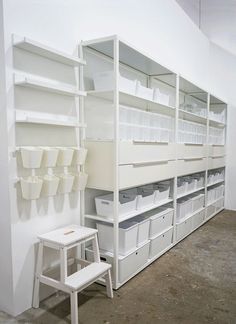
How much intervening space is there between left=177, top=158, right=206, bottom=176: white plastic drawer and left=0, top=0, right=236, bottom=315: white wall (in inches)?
57.1

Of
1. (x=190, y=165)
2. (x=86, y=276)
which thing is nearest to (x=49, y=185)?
(x=86, y=276)

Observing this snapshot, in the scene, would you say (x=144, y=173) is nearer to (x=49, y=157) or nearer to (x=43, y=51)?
(x=49, y=157)

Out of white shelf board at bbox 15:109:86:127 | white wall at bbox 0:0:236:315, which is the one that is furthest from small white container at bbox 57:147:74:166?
white wall at bbox 0:0:236:315

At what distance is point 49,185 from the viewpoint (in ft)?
6.49

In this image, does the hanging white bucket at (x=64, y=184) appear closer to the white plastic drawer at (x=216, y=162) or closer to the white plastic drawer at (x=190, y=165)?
the white plastic drawer at (x=190, y=165)

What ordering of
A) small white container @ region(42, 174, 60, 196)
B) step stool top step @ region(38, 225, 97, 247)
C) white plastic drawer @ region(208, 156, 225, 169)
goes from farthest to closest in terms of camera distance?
white plastic drawer @ region(208, 156, 225, 169), small white container @ region(42, 174, 60, 196), step stool top step @ region(38, 225, 97, 247)

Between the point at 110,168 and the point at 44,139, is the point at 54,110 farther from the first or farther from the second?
the point at 110,168

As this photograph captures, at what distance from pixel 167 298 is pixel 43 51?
2098 millimetres

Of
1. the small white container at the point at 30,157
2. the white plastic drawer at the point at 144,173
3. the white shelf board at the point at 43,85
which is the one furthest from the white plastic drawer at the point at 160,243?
the white shelf board at the point at 43,85

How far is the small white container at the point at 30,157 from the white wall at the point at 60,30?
0.10m

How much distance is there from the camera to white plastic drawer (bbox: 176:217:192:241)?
3.35 m

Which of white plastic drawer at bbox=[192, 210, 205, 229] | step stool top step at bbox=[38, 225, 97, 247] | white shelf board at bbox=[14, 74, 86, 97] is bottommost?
white plastic drawer at bbox=[192, 210, 205, 229]

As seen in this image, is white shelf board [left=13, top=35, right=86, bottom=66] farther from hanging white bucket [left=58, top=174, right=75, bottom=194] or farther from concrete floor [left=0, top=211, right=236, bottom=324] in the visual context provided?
concrete floor [left=0, top=211, right=236, bottom=324]

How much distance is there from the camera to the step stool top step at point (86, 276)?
179 cm
